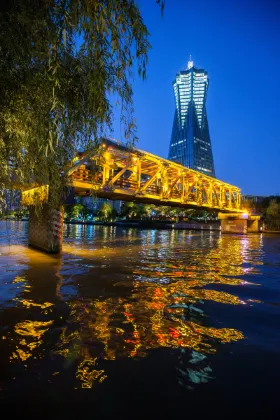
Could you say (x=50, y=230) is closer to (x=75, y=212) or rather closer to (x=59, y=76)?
(x=59, y=76)

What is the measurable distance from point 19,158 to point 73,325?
12.0 ft

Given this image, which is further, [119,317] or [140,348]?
[119,317]

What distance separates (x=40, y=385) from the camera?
12.4 feet

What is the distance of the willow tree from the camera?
423 centimetres

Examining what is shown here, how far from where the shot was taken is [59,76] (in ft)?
16.2

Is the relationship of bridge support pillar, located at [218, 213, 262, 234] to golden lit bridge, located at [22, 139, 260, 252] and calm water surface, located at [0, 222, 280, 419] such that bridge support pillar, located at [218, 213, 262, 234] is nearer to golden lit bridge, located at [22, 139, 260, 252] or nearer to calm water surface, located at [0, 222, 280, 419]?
golden lit bridge, located at [22, 139, 260, 252]

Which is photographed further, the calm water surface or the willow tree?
the willow tree

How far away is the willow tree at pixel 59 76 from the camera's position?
13.9ft

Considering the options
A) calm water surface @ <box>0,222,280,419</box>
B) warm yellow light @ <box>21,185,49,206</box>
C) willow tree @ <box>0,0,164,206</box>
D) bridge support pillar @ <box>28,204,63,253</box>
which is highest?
willow tree @ <box>0,0,164,206</box>

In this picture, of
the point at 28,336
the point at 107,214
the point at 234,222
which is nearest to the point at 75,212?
the point at 107,214

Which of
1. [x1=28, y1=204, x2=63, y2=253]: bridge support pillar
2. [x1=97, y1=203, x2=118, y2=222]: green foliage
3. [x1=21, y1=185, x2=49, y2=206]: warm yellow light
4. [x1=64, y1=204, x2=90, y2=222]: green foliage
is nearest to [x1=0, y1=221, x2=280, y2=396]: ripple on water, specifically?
[x1=21, y1=185, x2=49, y2=206]: warm yellow light

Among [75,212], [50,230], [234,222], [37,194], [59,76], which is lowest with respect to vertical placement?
[50,230]

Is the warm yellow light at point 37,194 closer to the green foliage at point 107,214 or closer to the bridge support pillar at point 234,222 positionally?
the bridge support pillar at point 234,222

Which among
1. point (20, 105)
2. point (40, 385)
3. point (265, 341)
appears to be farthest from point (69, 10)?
point (265, 341)
